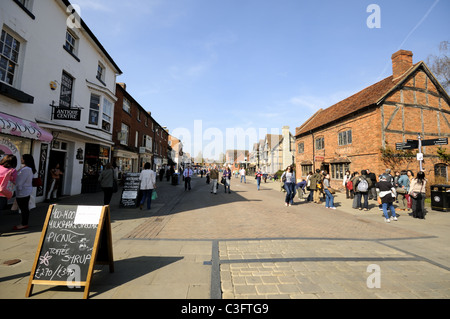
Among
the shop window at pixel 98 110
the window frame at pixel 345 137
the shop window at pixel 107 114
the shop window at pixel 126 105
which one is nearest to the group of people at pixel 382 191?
the window frame at pixel 345 137

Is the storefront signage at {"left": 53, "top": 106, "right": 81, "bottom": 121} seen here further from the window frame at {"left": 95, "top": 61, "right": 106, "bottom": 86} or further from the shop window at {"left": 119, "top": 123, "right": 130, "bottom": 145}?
the shop window at {"left": 119, "top": 123, "right": 130, "bottom": 145}

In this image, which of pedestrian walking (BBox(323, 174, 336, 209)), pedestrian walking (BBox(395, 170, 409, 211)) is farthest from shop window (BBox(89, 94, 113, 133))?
pedestrian walking (BBox(395, 170, 409, 211))

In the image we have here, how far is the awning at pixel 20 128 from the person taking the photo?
619cm

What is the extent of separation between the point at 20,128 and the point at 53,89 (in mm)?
3220

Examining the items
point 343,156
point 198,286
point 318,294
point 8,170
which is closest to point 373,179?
point 343,156

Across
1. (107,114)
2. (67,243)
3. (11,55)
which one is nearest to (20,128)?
(11,55)

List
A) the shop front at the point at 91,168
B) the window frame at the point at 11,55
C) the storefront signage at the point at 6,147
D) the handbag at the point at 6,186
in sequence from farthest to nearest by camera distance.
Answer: the shop front at the point at 91,168 → the window frame at the point at 11,55 → the storefront signage at the point at 6,147 → the handbag at the point at 6,186

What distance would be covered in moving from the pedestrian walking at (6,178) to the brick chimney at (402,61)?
72.7 ft

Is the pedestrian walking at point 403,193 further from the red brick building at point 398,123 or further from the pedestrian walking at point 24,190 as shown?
the pedestrian walking at point 24,190

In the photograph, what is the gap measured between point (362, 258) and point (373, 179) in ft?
32.2

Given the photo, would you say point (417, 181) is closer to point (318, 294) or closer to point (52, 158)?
point (318, 294)

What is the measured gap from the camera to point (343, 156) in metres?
17.1

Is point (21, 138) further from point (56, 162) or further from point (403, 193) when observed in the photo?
point (403, 193)
